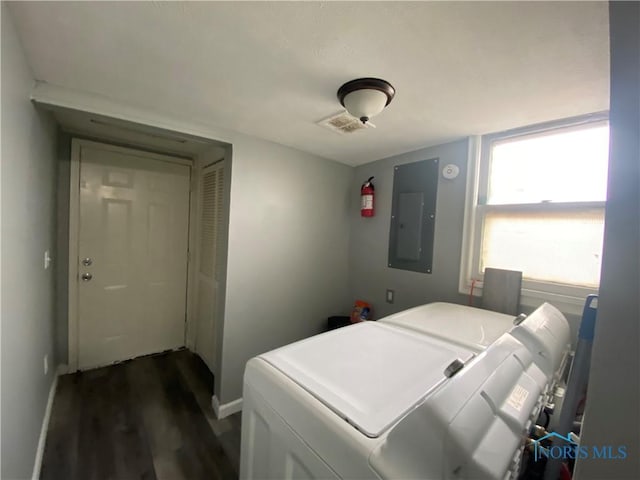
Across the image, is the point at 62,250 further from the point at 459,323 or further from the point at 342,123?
the point at 459,323

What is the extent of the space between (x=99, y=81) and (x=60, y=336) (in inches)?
91.2

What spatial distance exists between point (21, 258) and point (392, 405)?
166 cm

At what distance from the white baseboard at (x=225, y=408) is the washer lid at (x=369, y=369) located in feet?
4.57

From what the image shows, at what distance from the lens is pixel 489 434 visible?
0.56 metres

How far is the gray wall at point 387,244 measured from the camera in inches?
75.7

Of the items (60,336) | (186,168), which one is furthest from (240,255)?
(60,336)

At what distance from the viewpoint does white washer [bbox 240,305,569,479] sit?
1.73 feet

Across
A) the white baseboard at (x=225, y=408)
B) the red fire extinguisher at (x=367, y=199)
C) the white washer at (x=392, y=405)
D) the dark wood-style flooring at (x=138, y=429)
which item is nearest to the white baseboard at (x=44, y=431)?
the dark wood-style flooring at (x=138, y=429)

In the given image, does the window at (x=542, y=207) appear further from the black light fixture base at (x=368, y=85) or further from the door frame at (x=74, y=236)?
the door frame at (x=74, y=236)

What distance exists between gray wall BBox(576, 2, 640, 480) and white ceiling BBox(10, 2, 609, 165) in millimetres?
712

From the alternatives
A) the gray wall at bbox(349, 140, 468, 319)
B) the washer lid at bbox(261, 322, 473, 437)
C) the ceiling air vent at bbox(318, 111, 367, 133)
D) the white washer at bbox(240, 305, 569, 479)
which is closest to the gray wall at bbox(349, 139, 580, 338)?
the gray wall at bbox(349, 140, 468, 319)

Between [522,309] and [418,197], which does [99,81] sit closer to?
[418,197]

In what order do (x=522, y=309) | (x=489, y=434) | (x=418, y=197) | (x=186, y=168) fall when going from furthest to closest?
(x=186, y=168) < (x=418, y=197) < (x=522, y=309) < (x=489, y=434)

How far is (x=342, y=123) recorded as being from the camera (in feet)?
5.54
